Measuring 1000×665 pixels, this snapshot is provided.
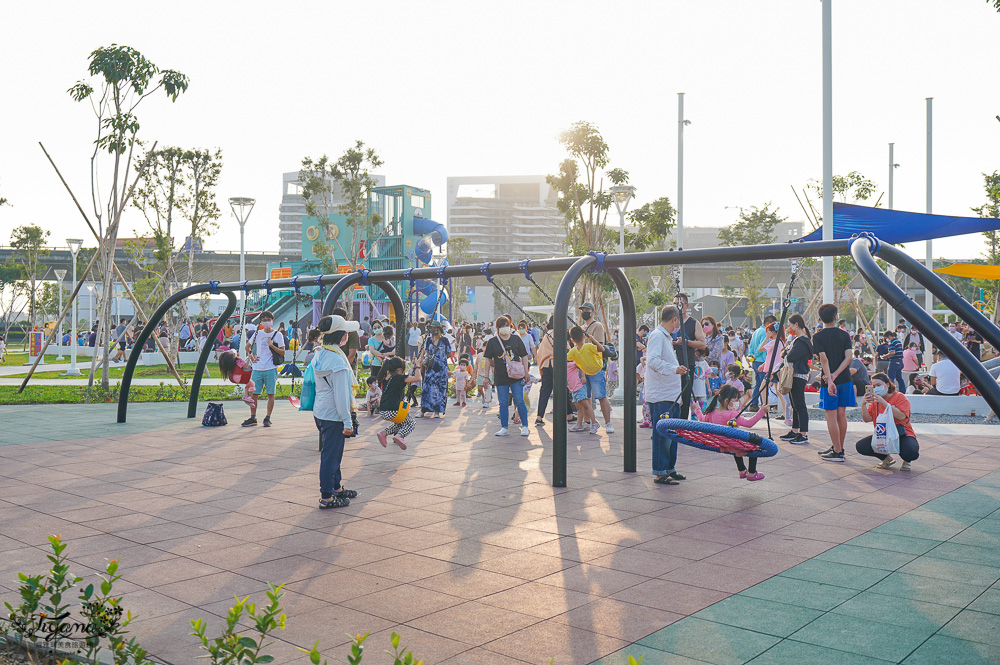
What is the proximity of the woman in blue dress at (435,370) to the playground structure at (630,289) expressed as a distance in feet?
3.47

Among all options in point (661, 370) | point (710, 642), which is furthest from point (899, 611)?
point (661, 370)

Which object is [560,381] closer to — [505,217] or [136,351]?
[136,351]

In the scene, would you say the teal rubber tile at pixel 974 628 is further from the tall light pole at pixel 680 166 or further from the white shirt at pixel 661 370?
the tall light pole at pixel 680 166

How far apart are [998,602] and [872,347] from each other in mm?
21471

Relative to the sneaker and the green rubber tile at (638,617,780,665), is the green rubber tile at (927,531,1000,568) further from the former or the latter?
the sneaker

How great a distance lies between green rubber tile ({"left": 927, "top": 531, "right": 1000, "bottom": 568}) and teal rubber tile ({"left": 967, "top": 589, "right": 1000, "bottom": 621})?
674 mm

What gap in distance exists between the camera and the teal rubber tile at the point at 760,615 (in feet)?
14.8

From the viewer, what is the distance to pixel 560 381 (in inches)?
338

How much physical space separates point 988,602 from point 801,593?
1064 millimetres

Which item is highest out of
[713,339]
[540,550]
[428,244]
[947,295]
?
[428,244]

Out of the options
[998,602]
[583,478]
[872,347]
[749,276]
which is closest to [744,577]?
[998,602]

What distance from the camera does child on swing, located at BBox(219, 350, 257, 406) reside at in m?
13.1

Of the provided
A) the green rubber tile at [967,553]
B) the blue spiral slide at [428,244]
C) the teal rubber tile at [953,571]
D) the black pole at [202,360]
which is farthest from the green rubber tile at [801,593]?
the blue spiral slide at [428,244]

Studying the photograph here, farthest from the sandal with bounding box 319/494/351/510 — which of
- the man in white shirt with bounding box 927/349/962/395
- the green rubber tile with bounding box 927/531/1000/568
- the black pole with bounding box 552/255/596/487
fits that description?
the man in white shirt with bounding box 927/349/962/395
